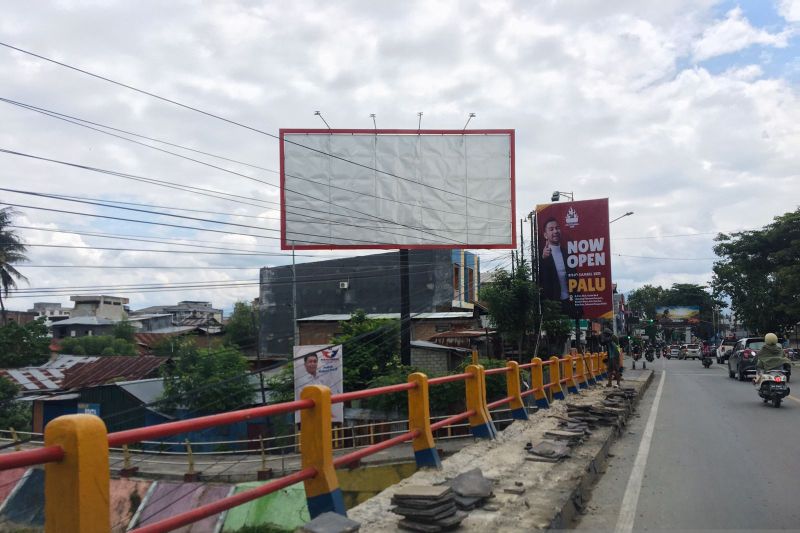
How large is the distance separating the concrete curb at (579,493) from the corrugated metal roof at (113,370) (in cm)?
3100

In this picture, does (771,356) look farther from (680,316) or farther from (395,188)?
(680,316)

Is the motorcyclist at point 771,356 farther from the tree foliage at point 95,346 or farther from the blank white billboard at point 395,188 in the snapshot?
the tree foliage at point 95,346

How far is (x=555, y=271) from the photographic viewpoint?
34.1 metres

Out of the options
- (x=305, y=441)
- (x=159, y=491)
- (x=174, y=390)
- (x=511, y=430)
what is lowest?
(x=159, y=491)

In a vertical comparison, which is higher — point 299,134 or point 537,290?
point 299,134

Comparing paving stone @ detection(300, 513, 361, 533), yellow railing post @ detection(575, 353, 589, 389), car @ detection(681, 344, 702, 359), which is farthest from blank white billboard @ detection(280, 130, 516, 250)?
car @ detection(681, 344, 702, 359)

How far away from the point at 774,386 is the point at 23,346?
44.4 meters

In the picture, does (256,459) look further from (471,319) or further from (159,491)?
(471,319)

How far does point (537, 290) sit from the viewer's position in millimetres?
31766

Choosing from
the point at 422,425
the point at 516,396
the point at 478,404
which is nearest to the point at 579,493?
the point at 422,425

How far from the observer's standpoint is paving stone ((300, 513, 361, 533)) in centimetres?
399

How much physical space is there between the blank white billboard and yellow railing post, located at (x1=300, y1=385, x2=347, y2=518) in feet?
76.3

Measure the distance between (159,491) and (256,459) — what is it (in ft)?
13.2

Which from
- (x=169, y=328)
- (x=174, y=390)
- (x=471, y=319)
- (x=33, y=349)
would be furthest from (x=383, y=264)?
(x=169, y=328)
